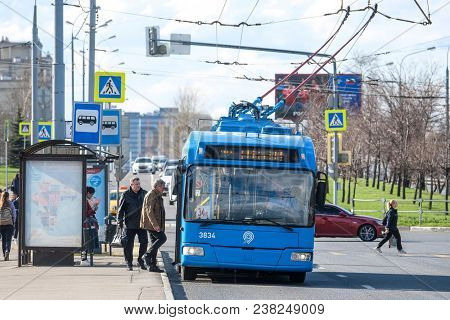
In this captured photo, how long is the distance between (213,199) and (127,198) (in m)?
2.22

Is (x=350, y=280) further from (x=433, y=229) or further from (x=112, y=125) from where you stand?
(x=433, y=229)

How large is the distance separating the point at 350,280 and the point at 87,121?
637cm

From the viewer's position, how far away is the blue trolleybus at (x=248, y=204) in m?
18.2

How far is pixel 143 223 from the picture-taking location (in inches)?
776

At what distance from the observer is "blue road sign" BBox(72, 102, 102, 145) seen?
2194 centimetres

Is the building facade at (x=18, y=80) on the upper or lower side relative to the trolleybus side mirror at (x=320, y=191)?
upper

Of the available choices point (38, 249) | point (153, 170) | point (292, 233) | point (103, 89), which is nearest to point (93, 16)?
point (103, 89)

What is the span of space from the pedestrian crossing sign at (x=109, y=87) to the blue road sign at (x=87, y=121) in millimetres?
2193

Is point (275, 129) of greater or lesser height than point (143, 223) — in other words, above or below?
above

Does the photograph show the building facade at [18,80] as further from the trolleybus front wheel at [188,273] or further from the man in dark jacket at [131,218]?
the trolleybus front wheel at [188,273]

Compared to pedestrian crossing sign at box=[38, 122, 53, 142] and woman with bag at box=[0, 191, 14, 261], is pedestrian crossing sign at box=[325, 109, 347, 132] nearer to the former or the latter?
pedestrian crossing sign at box=[38, 122, 53, 142]

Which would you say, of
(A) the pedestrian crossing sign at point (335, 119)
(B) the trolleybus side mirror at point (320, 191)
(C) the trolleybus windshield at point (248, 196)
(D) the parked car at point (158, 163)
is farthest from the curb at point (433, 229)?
(D) the parked car at point (158, 163)

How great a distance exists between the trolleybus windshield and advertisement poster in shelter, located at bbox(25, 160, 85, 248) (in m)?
2.95

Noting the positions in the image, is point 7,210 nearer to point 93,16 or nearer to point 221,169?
point 221,169
